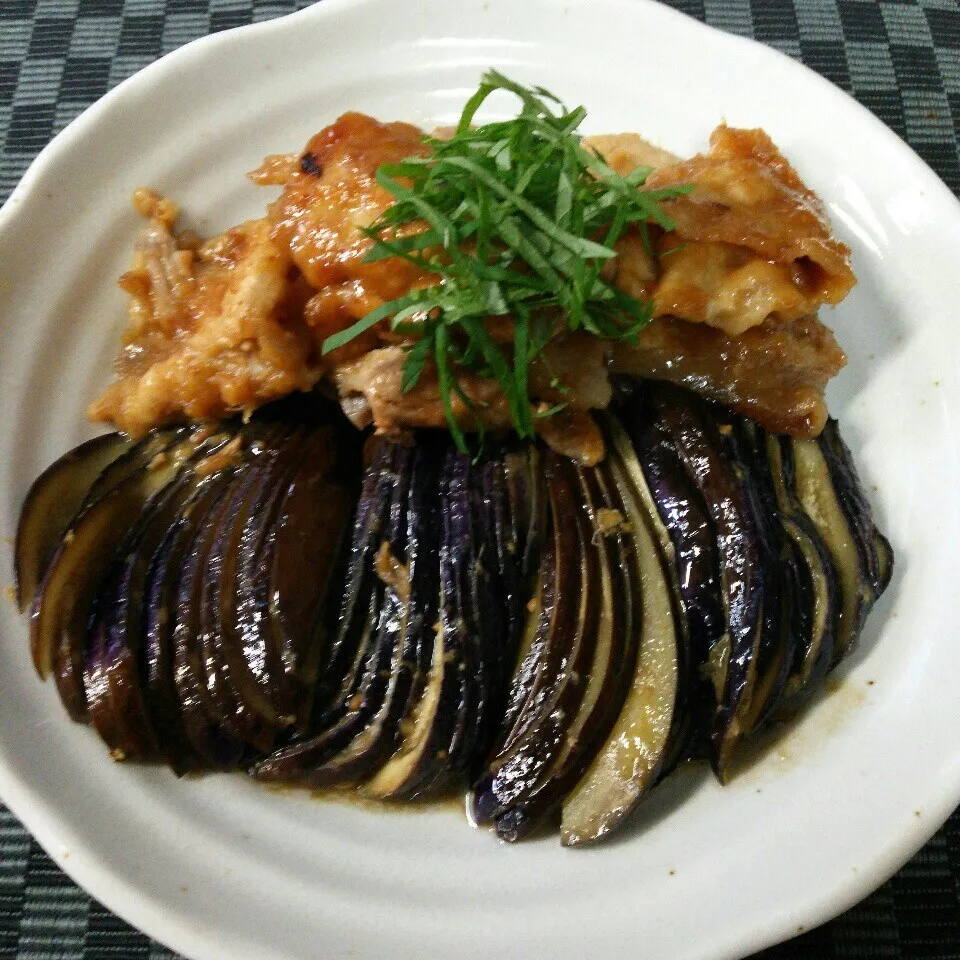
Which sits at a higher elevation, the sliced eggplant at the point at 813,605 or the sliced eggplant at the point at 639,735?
the sliced eggplant at the point at 813,605

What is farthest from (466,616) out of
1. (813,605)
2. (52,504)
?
(52,504)

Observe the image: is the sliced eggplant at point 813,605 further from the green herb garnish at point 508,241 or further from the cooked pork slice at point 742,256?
the green herb garnish at point 508,241

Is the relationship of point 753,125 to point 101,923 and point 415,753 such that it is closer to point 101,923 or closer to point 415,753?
point 415,753

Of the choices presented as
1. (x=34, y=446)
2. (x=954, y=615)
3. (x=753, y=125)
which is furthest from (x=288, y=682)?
(x=753, y=125)

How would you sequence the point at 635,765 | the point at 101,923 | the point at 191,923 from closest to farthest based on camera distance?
1. the point at 191,923
2. the point at 635,765
3. the point at 101,923

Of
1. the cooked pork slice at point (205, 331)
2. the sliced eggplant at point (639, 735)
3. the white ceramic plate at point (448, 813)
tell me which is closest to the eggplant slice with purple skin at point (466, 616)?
the sliced eggplant at point (639, 735)

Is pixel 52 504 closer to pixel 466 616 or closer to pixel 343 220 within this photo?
pixel 343 220

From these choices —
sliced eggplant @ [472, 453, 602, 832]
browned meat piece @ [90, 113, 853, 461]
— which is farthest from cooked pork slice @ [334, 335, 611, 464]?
sliced eggplant @ [472, 453, 602, 832]
